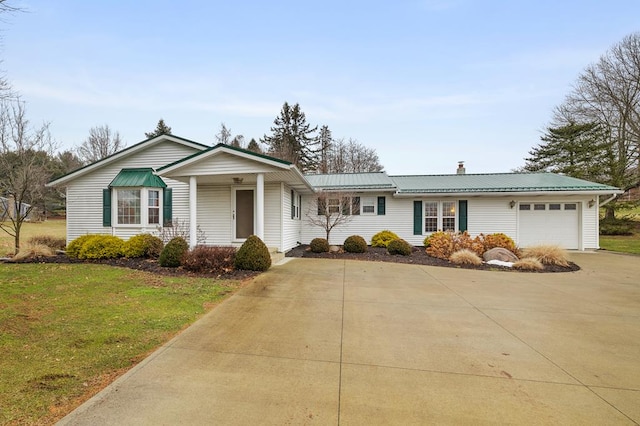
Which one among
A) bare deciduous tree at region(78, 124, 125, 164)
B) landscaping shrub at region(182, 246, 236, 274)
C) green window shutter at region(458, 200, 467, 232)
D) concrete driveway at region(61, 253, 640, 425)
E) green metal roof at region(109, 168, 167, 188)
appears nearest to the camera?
concrete driveway at region(61, 253, 640, 425)

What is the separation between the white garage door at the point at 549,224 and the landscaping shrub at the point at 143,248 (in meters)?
16.0

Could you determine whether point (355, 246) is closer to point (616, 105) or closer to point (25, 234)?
point (25, 234)

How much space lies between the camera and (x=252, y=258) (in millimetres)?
7820

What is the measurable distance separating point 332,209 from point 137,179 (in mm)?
8685

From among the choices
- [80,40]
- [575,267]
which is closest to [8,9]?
[80,40]

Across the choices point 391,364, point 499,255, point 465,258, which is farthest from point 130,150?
point 499,255

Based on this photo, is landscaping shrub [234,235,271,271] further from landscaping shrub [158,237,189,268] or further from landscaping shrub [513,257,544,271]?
landscaping shrub [513,257,544,271]

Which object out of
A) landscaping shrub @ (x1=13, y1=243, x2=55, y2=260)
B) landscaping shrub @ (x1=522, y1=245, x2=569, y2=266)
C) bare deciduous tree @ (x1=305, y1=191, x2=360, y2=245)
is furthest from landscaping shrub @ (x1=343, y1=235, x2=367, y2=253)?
landscaping shrub @ (x1=13, y1=243, x2=55, y2=260)

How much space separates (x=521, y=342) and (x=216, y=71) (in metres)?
14.7

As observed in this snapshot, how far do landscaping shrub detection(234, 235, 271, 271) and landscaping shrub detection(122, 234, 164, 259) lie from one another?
4028 mm

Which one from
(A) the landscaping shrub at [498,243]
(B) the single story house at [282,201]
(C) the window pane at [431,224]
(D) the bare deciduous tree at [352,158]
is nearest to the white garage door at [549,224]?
(B) the single story house at [282,201]

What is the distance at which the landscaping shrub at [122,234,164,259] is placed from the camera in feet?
32.6

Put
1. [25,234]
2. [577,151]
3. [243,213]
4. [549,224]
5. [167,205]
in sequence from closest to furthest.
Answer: [243,213] < [167,205] < [549,224] < [25,234] < [577,151]

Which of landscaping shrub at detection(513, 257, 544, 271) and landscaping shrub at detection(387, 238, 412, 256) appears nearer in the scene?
landscaping shrub at detection(513, 257, 544, 271)
